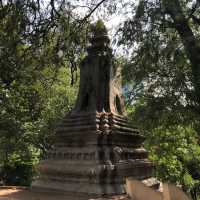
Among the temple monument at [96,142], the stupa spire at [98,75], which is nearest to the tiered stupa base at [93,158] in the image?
the temple monument at [96,142]

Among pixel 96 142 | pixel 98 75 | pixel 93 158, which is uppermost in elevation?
pixel 98 75

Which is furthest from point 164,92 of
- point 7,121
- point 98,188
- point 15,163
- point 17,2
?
point 15,163

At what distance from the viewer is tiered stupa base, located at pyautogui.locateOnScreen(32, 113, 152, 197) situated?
9.05 m

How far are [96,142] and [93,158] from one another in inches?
19.1

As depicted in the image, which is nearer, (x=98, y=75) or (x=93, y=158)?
(x=93, y=158)

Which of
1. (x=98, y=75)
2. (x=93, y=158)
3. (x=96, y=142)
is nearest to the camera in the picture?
(x=93, y=158)

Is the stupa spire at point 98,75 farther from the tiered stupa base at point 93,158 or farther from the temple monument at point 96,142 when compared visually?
the tiered stupa base at point 93,158

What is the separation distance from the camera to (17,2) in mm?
8297

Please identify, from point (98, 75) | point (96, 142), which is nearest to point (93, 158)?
point (96, 142)

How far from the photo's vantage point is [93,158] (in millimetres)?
9266

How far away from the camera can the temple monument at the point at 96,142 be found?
914cm

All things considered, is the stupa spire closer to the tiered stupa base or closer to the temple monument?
the temple monument

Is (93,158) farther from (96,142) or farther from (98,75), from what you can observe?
(98,75)

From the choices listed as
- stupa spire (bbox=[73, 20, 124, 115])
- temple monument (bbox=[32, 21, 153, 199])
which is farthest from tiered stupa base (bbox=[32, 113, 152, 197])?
stupa spire (bbox=[73, 20, 124, 115])
